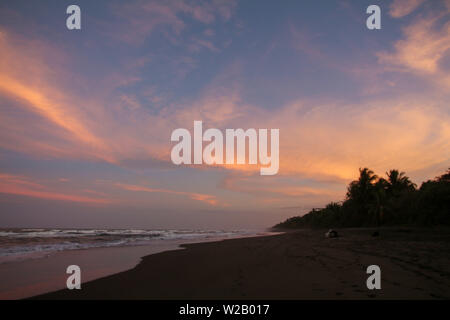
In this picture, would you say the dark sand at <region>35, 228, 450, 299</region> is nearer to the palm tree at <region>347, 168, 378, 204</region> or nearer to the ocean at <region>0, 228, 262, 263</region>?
the ocean at <region>0, 228, 262, 263</region>

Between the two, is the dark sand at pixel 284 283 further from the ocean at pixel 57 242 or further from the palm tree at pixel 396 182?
the palm tree at pixel 396 182

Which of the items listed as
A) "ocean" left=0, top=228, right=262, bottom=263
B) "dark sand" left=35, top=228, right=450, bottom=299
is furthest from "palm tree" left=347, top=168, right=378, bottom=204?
"dark sand" left=35, top=228, right=450, bottom=299

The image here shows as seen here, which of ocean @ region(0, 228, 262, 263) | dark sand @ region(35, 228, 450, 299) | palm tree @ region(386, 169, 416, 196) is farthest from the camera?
palm tree @ region(386, 169, 416, 196)

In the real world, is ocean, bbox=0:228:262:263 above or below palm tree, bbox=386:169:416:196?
below

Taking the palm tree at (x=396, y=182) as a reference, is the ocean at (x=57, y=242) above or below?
below

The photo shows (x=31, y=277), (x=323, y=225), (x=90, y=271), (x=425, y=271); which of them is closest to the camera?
(x=425, y=271)

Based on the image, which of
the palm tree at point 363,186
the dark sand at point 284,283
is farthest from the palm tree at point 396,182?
the dark sand at point 284,283

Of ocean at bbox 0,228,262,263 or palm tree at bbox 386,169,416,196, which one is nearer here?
ocean at bbox 0,228,262,263

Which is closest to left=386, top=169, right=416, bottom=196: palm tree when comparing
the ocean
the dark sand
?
the ocean

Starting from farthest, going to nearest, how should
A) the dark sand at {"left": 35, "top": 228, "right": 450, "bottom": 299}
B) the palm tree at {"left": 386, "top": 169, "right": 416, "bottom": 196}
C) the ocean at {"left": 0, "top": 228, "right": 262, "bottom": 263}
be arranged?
the palm tree at {"left": 386, "top": 169, "right": 416, "bottom": 196} → the ocean at {"left": 0, "top": 228, "right": 262, "bottom": 263} → the dark sand at {"left": 35, "top": 228, "right": 450, "bottom": 299}
